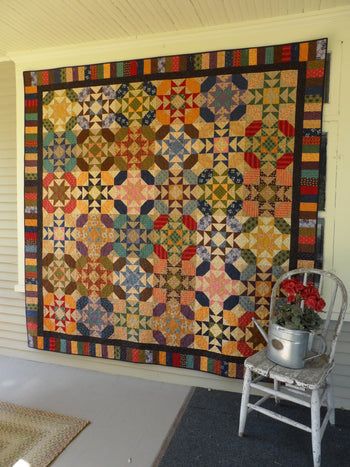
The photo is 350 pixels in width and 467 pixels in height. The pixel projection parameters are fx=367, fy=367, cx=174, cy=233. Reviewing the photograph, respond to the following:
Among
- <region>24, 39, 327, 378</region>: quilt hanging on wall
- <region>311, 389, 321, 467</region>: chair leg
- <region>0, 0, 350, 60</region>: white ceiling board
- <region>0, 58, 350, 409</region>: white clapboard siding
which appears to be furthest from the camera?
<region>0, 58, 350, 409</region>: white clapboard siding

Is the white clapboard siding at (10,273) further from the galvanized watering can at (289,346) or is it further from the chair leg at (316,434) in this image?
the chair leg at (316,434)

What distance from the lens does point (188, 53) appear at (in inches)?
96.9

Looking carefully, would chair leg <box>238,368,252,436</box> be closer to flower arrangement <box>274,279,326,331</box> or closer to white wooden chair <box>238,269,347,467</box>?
white wooden chair <box>238,269,347,467</box>

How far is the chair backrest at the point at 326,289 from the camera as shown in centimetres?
209

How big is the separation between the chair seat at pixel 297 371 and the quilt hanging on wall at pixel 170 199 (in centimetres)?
41

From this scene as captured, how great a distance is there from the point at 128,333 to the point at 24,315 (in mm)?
1017

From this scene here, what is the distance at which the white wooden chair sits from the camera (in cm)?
181

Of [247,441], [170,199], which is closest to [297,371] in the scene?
[247,441]

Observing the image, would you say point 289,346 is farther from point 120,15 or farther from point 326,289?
point 120,15

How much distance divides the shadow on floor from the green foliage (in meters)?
0.66

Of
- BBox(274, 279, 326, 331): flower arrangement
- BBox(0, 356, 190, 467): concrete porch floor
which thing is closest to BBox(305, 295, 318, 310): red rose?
BBox(274, 279, 326, 331): flower arrangement

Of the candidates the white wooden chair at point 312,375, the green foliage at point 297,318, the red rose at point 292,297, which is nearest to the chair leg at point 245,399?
the white wooden chair at point 312,375

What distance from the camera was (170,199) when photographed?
2521 mm

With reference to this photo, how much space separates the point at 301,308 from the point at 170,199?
1.09 meters
